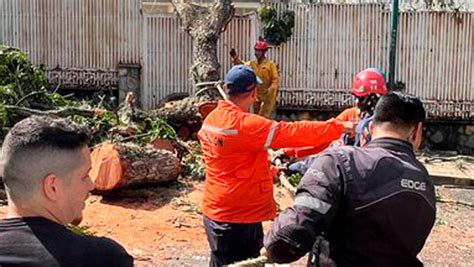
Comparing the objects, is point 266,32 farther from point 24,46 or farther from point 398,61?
point 24,46

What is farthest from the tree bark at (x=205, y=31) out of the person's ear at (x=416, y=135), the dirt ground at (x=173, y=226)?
the person's ear at (x=416, y=135)

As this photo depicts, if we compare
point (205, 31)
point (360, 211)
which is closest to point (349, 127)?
point (360, 211)

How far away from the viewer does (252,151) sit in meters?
4.52

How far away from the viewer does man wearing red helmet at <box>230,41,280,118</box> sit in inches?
473

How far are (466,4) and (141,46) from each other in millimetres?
6167

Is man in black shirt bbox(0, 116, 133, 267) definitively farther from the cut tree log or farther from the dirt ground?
the cut tree log

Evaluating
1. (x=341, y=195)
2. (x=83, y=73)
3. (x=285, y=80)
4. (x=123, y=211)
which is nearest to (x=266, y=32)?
(x=285, y=80)

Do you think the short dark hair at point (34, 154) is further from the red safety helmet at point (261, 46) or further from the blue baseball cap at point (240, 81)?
the red safety helmet at point (261, 46)

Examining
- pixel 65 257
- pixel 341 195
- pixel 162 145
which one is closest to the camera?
pixel 65 257

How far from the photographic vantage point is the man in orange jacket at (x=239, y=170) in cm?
446

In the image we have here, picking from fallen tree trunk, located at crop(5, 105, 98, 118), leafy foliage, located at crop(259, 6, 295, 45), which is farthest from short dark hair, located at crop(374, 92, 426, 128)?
leafy foliage, located at crop(259, 6, 295, 45)

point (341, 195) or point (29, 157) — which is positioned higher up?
point (29, 157)

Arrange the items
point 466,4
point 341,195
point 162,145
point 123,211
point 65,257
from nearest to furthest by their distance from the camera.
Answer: point 65,257 < point 341,195 < point 123,211 < point 162,145 < point 466,4

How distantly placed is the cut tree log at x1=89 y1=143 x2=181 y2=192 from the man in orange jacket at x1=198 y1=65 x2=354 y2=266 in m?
3.56
